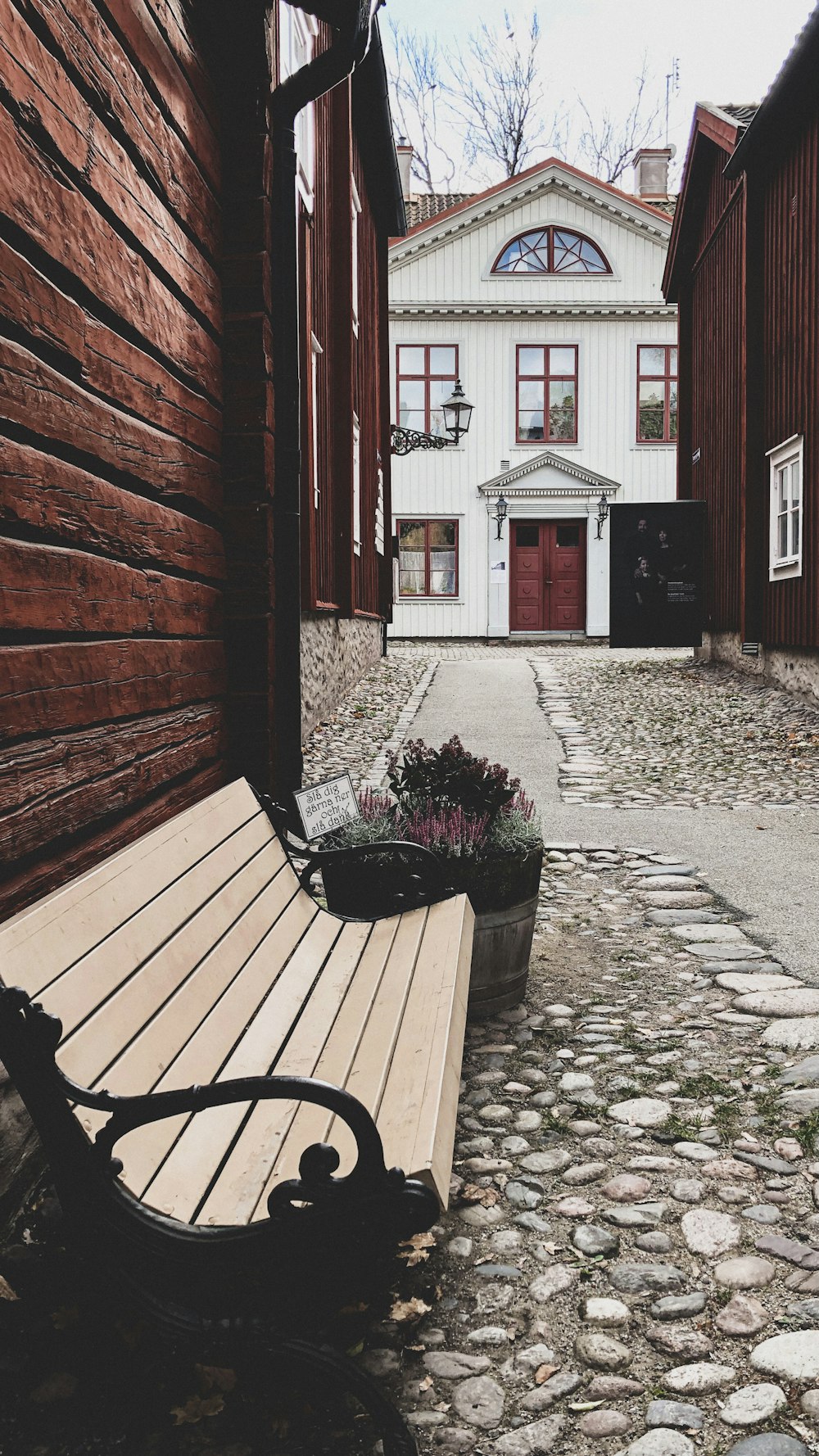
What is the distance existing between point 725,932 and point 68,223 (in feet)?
11.5

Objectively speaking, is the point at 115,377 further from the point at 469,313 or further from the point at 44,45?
the point at 469,313

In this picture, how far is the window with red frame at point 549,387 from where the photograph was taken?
24172 mm

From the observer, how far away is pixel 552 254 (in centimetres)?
2416

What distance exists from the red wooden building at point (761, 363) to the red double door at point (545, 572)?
22.2 ft

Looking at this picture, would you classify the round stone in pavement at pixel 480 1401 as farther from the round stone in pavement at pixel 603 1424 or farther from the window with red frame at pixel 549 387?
the window with red frame at pixel 549 387

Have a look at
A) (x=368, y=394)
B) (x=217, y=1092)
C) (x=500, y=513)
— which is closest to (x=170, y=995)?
(x=217, y=1092)

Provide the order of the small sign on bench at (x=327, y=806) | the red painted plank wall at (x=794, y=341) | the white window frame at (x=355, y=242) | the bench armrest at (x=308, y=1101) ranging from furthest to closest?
1. the white window frame at (x=355, y=242)
2. the red painted plank wall at (x=794, y=341)
3. the small sign on bench at (x=327, y=806)
4. the bench armrest at (x=308, y=1101)

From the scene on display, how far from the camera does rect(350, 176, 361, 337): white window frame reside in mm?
12216

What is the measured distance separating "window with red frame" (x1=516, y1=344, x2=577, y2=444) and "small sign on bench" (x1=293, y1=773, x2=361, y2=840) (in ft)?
70.2

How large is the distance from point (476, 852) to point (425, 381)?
71.4 feet

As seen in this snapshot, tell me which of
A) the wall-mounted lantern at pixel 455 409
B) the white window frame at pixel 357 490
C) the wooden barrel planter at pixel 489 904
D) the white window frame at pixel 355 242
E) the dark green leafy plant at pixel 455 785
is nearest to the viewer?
the wooden barrel planter at pixel 489 904

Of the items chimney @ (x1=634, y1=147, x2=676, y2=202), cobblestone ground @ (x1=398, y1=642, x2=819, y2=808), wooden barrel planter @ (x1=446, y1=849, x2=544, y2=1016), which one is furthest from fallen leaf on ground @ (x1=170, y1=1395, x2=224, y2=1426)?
chimney @ (x1=634, y1=147, x2=676, y2=202)

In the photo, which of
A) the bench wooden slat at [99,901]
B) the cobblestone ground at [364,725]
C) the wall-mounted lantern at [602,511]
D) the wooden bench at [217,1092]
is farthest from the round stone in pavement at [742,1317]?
the wall-mounted lantern at [602,511]

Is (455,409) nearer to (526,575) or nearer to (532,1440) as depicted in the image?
(526,575)
